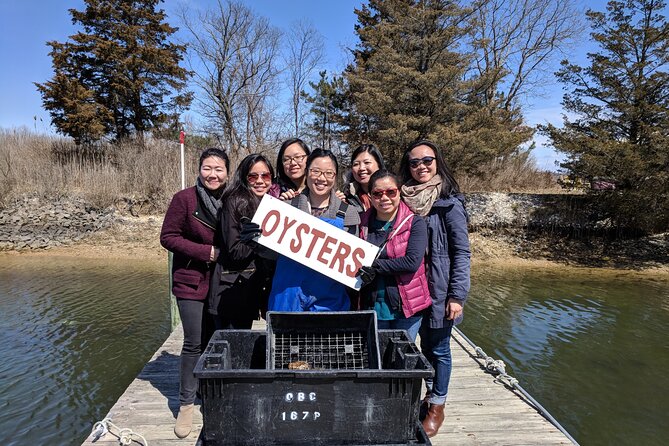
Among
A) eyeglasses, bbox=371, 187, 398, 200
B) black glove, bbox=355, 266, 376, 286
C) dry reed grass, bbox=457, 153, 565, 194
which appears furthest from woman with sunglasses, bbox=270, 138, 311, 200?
dry reed grass, bbox=457, 153, 565, 194

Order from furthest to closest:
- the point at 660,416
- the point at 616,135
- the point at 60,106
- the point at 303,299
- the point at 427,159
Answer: the point at 60,106
the point at 616,135
the point at 660,416
the point at 427,159
the point at 303,299

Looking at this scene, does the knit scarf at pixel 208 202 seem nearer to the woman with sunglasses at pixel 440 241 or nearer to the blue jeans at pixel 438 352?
the woman with sunglasses at pixel 440 241

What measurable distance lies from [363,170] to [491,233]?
1384 cm

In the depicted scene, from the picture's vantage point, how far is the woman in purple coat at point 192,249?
10.2ft

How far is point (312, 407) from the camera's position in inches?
72.4

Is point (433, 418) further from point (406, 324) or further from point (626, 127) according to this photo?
point (626, 127)

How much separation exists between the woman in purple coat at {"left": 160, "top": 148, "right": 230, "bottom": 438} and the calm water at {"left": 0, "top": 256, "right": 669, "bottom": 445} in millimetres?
2128

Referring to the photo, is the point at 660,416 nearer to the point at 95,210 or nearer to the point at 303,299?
the point at 303,299

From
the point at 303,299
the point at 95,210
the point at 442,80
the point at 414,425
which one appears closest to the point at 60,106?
the point at 95,210

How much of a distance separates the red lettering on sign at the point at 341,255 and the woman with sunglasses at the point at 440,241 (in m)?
0.62

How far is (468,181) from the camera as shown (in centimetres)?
1988

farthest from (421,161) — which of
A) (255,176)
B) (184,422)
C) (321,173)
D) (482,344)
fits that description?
(482,344)

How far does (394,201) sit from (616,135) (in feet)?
50.9

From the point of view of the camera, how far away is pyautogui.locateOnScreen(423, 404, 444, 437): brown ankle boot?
10.4 feet
